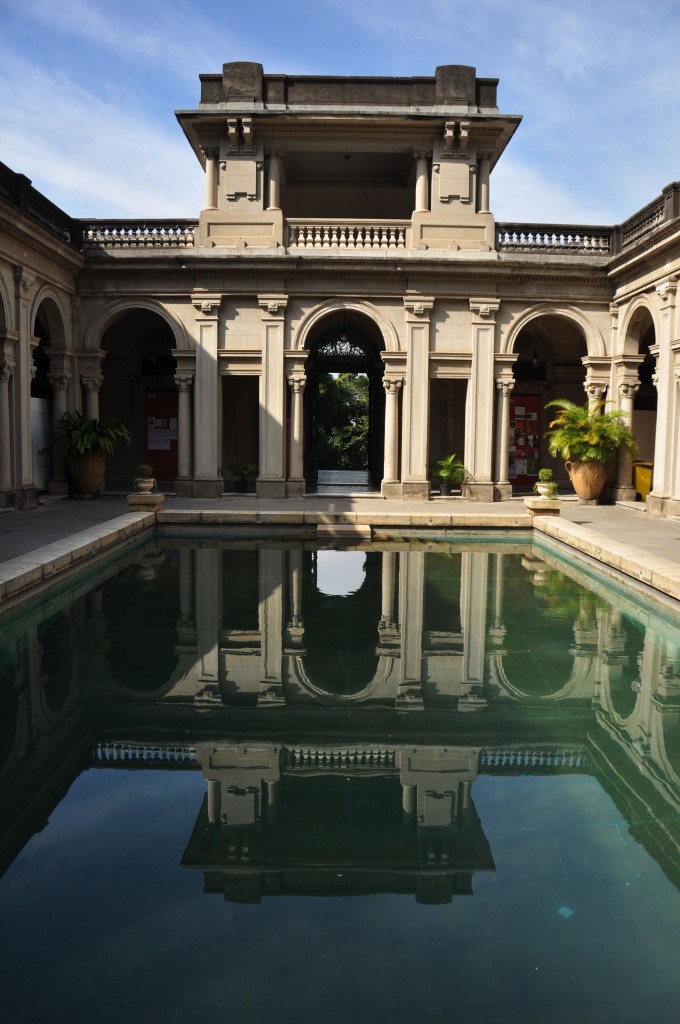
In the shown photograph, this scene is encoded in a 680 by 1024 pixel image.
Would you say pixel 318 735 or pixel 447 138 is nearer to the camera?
pixel 318 735

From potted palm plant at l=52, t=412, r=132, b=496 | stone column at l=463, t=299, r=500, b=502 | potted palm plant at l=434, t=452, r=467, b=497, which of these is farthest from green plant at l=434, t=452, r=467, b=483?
potted palm plant at l=52, t=412, r=132, b=496

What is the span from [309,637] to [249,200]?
1348cm

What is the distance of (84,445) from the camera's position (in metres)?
17.5

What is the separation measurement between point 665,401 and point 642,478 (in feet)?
9.81

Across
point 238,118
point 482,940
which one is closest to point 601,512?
point 238,118

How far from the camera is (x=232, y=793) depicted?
4.31 metres

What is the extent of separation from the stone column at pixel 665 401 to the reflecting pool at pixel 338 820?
8.06 m

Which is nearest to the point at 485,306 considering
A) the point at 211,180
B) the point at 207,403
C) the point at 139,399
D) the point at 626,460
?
the point at 626,460

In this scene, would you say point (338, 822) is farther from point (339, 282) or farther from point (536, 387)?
point (536, 387)

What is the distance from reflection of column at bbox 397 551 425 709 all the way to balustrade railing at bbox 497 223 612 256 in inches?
366

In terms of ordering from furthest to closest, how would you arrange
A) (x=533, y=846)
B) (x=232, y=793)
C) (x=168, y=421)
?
(x=168, y=421) → (x=232, y=793) → (x=533, y=846)

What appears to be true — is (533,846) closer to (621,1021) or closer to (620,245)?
(621,1021)

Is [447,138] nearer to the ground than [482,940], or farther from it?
farther from it

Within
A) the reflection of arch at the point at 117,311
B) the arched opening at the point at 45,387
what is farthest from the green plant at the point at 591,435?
the arched opening at the point at 45,387
